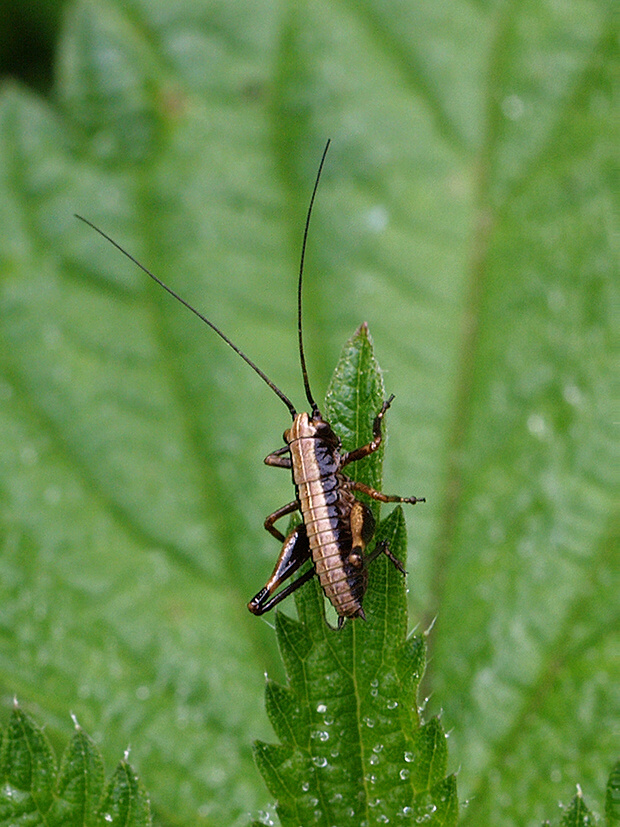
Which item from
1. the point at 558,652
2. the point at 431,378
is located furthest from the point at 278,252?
the point at 558,652

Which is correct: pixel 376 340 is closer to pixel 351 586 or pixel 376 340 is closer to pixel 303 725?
pixel 351 586

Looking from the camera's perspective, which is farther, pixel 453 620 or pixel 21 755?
pixel 453 620

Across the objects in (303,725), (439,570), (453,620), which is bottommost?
(303,725)

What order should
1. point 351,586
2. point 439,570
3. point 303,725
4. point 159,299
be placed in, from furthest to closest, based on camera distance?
point 159,299, point 439,570, point 351,586, point 303,725

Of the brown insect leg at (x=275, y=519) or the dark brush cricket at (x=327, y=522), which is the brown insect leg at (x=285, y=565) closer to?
the dark brush cricket at (x=327, y=522)

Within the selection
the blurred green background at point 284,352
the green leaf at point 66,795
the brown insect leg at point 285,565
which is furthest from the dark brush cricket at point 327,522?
the green leaf at point 66,795

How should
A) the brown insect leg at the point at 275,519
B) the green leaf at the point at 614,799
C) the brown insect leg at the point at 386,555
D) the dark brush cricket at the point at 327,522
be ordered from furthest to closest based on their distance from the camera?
1. the brown insect leg at the point at 275,519
2. the dark brush cricket at the point at 327,522
3. the brown insect leg at the point at 386,555
4. the green leaf at the point at 614,799

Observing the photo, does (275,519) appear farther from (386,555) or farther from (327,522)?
(386,555)
